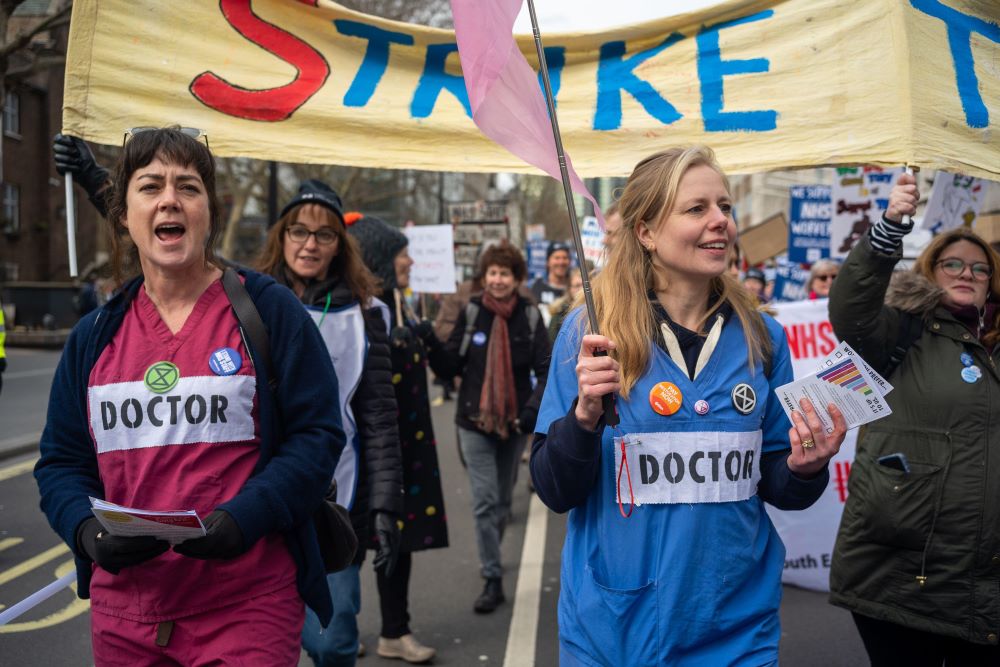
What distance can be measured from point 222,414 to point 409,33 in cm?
180

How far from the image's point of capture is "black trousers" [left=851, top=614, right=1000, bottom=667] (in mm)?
3041

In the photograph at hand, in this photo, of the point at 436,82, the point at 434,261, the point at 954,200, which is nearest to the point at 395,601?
the point at 436,82

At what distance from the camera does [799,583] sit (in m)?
5.80

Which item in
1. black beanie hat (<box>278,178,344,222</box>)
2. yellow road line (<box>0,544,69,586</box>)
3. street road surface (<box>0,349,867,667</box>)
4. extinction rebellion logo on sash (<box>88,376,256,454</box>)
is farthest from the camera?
yellow road line (<box>0,544,69,586</box>)

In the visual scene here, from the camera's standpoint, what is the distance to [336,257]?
3857mm

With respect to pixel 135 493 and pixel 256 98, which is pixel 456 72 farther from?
pixel 135 493

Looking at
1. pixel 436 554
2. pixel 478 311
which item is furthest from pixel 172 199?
pixel 436 554

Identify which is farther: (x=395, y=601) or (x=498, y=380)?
(x=498, y=380)

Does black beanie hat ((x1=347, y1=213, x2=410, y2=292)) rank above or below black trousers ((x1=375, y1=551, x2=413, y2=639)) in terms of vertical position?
above

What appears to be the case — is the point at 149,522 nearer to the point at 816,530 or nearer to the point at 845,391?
the point at 845,391

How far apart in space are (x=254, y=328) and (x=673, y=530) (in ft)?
3.79

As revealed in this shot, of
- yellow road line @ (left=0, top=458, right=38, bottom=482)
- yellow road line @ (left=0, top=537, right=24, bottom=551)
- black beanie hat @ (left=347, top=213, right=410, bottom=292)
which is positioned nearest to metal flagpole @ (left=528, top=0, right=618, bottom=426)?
black beanie hat @ (left=347, top=213, right=410, bottom=292)

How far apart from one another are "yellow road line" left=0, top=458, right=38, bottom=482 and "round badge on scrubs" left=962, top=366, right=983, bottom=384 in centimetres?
802

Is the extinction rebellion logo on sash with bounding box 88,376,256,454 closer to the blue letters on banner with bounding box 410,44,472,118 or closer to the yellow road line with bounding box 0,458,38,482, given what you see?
the blue letters on banner with bounding box 410,44,472,118
